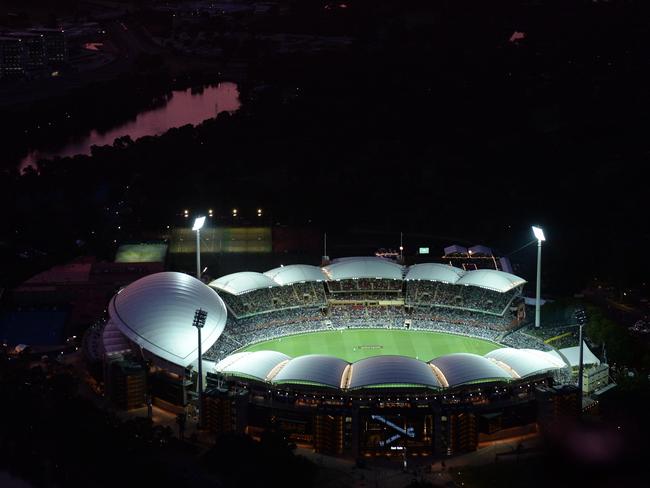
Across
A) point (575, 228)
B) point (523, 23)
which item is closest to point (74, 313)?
point (575, 228)

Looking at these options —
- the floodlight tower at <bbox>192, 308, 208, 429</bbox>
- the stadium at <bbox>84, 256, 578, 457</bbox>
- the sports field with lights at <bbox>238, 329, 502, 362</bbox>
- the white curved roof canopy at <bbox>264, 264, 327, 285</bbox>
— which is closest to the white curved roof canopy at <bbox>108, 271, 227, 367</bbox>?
the stadium at <bbox>84, 256, 578, 457</bbox>

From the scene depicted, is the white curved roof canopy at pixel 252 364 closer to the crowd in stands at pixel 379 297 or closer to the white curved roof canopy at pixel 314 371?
the white curved roof canopy at pixel 314 371

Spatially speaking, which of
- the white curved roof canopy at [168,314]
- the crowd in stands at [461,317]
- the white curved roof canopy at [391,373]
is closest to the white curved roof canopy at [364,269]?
the crowd in stands at [461,317]

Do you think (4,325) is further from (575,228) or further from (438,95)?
(438,95)

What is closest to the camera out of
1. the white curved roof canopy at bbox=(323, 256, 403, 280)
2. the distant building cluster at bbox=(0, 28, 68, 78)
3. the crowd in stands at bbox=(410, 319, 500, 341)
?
the crowd in stands at bbox=(410, 319, 500, 341)

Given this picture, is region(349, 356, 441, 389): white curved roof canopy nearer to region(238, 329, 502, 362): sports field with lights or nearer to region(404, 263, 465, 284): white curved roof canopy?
region(238, 329, 502, 362): sports field with lights
